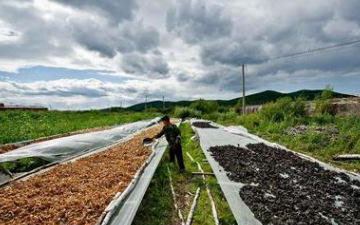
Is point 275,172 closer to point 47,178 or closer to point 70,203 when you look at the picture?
point 70,203

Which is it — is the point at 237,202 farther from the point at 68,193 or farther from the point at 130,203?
the point at 68,193

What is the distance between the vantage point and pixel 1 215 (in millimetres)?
3979

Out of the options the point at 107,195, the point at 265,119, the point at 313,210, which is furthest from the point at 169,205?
the point at 265,119

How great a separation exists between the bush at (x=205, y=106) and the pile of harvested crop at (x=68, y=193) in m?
40.0

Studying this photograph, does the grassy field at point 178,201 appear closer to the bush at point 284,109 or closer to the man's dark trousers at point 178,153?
the man's dark trousers at point 178,153

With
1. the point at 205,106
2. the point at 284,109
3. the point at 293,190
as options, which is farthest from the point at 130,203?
the point at 205,106

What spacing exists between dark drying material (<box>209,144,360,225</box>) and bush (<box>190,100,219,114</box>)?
3899 centimetres

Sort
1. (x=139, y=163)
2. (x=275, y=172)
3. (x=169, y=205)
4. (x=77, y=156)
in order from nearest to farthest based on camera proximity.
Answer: (x=169, y=205), (x=275, y=172), (x=139, y=163), (x=77, y=156)

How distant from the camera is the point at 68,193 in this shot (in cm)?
477

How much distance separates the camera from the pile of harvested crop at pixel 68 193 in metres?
3.88

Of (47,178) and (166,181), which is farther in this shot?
(166,181)

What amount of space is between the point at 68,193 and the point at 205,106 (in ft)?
142

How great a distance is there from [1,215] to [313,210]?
4003mm

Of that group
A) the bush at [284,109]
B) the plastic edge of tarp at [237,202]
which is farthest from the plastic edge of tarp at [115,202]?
the bush at [284,109]
